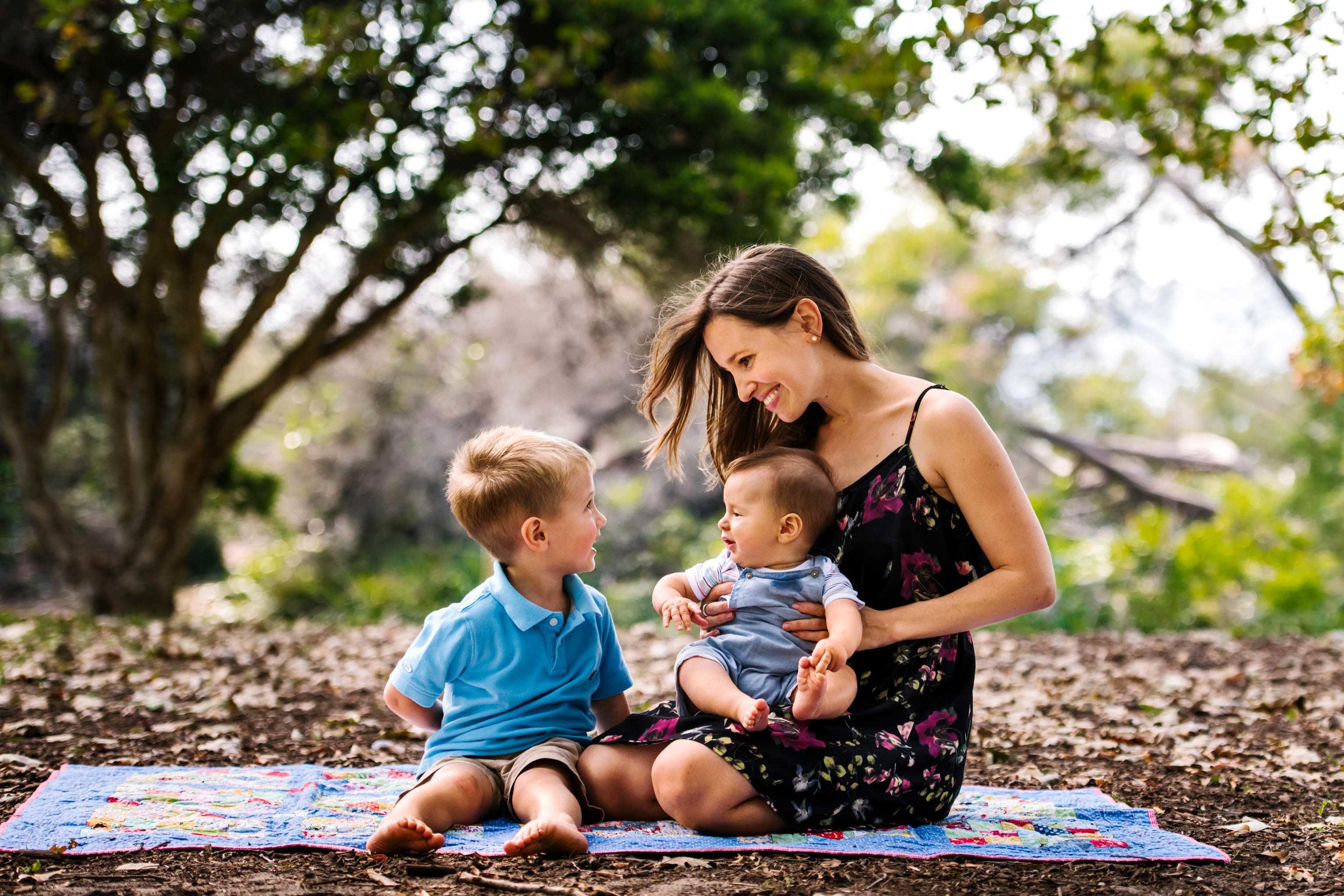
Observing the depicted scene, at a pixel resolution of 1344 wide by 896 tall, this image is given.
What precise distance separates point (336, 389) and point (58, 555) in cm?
576

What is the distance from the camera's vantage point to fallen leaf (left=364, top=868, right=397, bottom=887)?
7.84 ft

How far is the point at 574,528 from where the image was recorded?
2.96m

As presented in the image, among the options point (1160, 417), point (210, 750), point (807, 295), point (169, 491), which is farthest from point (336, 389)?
point (1160, 417)

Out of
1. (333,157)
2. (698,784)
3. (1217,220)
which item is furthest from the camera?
(1217,220)

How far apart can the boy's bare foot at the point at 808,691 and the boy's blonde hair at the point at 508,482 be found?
81 cm

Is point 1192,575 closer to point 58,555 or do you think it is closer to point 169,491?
point 169,491

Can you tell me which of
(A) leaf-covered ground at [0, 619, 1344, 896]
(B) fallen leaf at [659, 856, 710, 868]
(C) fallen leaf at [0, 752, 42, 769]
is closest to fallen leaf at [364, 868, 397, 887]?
(A) leaf-covered ground at [0, 619, 1344, 896]

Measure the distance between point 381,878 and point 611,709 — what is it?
0.97 m

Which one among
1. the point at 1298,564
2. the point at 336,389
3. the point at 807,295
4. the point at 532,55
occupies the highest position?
the point at 532,55

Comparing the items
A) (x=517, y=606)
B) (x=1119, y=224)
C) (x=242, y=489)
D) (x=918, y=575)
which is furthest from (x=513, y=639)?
(x=1119, y=224)

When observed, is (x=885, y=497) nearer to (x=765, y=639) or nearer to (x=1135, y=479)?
(x=765, y=639)

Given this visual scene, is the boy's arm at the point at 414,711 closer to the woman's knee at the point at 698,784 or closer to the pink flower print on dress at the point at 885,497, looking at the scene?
the woman's knee at the point at 698,784

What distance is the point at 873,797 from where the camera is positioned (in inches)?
111

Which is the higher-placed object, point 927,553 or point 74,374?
point 74,374
